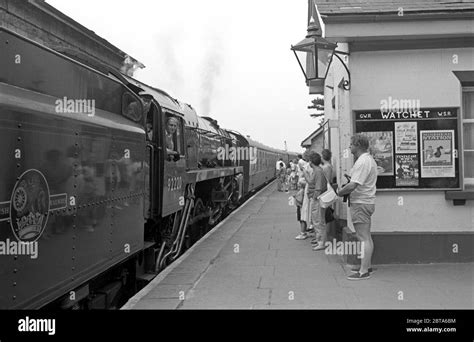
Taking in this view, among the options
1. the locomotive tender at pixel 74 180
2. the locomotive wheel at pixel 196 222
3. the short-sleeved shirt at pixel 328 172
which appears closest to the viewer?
the locomotive tender at pixel 74 180

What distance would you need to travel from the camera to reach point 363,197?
5809 mm

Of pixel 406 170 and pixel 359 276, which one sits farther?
pixel 406 170

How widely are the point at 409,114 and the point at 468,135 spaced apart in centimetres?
96

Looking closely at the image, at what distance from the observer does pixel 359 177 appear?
567cm

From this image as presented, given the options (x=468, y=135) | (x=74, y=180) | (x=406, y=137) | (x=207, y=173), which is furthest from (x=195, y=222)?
(x=74, y=180)

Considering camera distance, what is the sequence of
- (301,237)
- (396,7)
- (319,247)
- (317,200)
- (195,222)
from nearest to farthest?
(396,7) < (319,247) < (317,200) < (301,237) < (195,222)

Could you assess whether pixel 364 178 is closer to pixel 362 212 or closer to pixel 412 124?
pixel 362 212

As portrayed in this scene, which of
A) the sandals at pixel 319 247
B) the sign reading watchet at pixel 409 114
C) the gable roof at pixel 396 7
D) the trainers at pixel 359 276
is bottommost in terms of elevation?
the trainers at pixel 359 276

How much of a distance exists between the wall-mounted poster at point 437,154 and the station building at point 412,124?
13 mm

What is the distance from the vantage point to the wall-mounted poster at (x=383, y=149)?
6.51 metres

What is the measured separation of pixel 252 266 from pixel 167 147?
2145mm

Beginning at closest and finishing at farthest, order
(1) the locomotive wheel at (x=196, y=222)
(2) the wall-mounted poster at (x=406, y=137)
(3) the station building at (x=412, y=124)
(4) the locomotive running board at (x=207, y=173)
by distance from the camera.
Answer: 1. (3) the station building at (x=412, y=124)
2. (2) the wall-mounted poster at (x=406, y=137)
3. (4) the locomotive running board at (x=207, y=173)
4. (1) the locomotive wheel at (x=196, y=222)

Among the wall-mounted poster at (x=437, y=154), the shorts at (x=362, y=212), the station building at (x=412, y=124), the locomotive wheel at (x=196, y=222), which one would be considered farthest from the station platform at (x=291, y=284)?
the locomotive wheel at (x=196, y=222)

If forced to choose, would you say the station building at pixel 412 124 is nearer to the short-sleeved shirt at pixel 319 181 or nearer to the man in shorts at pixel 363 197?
the man in shorts at pixel 363 197
